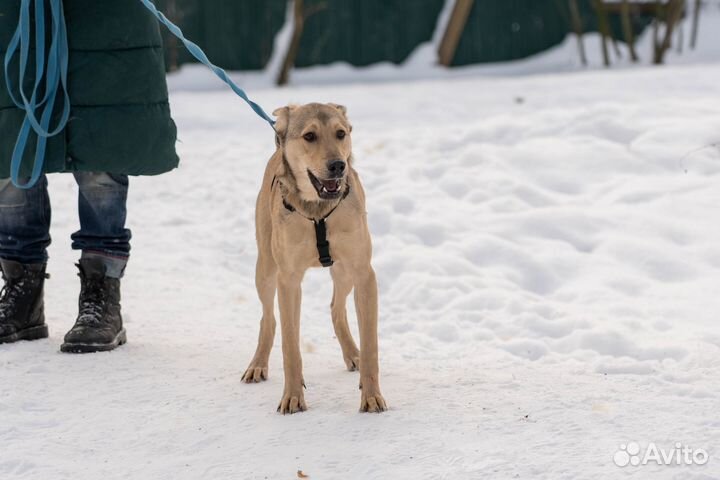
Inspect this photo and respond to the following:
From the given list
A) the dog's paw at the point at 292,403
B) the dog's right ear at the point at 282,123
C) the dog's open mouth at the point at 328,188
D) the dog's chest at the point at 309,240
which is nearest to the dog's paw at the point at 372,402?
the dog's paw at the point at 292,403

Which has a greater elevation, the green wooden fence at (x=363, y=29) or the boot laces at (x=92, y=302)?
the boot laces at (x=92, y=302)

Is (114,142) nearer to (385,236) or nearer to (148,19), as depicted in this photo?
(148,19)

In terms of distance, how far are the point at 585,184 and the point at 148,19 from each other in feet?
11.8

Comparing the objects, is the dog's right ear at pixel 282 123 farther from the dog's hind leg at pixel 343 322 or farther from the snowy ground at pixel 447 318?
the snowy ground at pixel 447 318

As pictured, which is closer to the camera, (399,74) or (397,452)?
(397,452)

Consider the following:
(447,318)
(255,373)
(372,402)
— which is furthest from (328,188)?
(447,318)

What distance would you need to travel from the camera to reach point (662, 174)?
647cm

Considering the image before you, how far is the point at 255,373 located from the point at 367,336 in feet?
1.97

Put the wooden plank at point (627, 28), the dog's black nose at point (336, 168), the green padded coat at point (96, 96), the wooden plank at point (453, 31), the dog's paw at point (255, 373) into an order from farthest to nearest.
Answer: the wooden plank at point (453, 31) < the wooden plank at point (627, 28) < the green padded coat at point (96, 96) < the dog's paw at point (255, 373) < the dog's black nose at point (336, 168)

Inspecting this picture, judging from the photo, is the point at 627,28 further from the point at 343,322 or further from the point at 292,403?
the point at 292,403

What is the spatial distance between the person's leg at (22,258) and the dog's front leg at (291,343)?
1.38 meters

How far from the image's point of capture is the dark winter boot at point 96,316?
3.99m

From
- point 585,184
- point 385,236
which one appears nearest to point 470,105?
point 585,184

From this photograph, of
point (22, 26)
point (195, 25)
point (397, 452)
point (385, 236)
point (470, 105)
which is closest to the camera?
point (397, 452)
